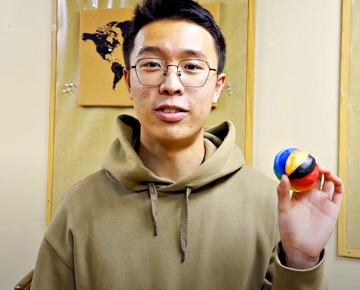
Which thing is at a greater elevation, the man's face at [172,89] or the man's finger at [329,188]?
the man's face at [172,89]

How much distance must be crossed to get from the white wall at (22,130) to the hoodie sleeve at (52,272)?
98cm

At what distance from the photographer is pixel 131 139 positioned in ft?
3.65

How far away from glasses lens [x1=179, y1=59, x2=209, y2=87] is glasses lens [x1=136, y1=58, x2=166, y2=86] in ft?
0.17

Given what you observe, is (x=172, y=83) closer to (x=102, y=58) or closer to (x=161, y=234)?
(x=161, y=234)

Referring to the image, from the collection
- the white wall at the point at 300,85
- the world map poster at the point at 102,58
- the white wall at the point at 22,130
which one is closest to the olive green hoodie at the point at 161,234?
the white wall at the point at 300,85

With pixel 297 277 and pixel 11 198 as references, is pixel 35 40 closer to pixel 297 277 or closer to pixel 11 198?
pixel 11 198

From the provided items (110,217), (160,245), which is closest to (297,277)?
(160,245)

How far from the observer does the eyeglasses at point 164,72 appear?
3.06ft

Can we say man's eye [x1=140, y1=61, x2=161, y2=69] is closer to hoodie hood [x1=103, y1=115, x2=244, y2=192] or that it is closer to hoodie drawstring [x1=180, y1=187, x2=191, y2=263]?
hoodie hood [x1=103, y1=115, x2=244, y2=192]

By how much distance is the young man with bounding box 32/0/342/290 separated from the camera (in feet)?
3.09

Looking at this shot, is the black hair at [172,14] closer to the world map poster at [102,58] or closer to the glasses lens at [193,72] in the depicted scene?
the glasses lens at [193,72]

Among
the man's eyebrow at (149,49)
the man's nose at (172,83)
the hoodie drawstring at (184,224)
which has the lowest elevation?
the hoodie drawstring at (184,224)

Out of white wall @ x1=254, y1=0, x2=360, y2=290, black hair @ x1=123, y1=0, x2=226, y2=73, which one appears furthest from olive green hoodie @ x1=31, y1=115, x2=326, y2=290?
white wall @ x1=254, y1=0, x2=360, y2=290

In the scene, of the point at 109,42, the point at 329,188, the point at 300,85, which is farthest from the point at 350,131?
the point at 109,42
